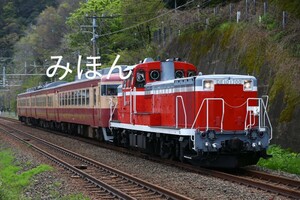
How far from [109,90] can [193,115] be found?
10.1m

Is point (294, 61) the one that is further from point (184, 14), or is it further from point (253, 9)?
point (184, 14)

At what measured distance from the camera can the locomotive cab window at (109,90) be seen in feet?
79.6

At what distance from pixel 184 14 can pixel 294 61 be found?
15034 mm

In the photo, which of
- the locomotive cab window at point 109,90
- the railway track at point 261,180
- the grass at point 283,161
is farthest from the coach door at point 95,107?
the grass at point 283,161

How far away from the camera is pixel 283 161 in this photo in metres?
15.2

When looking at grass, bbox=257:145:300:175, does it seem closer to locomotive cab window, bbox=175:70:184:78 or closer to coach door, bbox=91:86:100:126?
locomotive cab window, bbox=175:70:184:78

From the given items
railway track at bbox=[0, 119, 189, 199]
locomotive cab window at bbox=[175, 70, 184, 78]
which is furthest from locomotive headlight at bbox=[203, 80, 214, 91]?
locomotive cab window at bbox=[175, 70, 184, 78]

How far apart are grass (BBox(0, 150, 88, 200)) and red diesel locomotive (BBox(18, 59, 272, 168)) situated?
379 centimetres

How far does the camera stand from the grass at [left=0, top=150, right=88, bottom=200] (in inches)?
423

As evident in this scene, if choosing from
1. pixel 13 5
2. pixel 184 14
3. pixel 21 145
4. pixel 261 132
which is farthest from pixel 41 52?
pixel 261 132

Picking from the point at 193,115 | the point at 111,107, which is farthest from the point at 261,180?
the point at 111,107

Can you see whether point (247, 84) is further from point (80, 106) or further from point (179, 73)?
point (80, 106)

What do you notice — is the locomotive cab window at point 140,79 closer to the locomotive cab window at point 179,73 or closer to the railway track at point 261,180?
the locomotive cab window at point 179,73

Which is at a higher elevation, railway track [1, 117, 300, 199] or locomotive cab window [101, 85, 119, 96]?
locomotive cab window [101, 85, 119, 96]
